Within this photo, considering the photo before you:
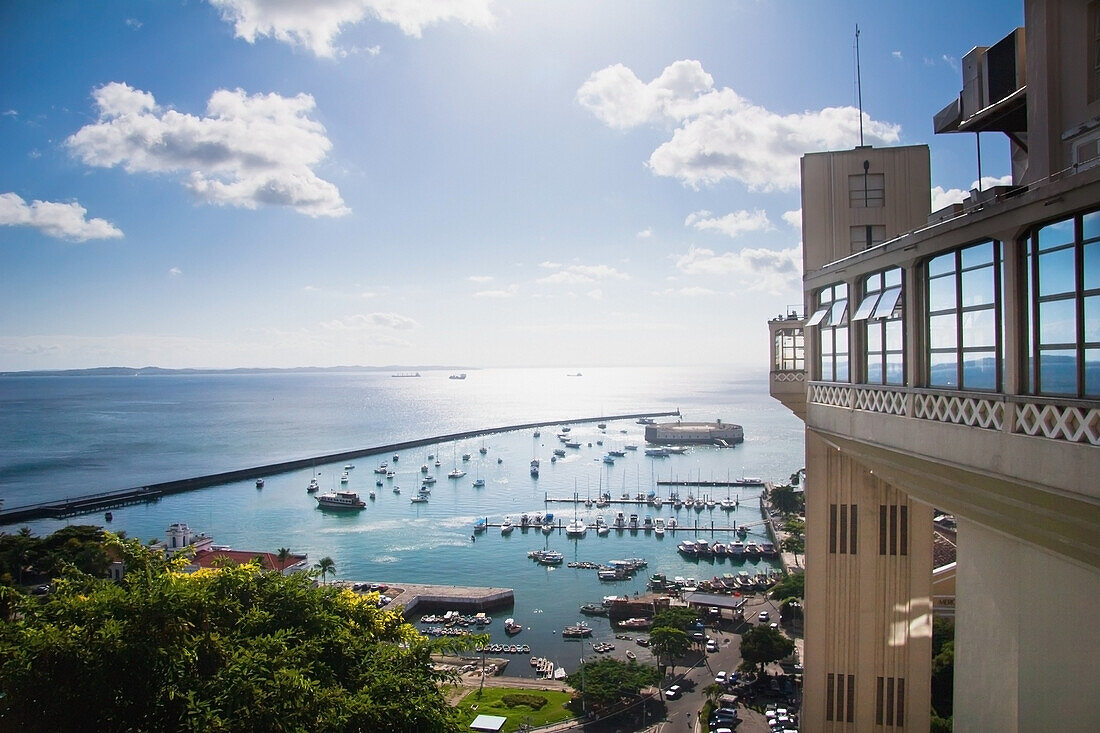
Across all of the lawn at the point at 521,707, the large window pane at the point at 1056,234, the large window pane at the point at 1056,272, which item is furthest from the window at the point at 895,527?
the lawn at the point at 521,707

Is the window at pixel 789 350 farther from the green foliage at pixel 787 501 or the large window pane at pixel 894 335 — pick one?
the green foliage at pixel 787 501

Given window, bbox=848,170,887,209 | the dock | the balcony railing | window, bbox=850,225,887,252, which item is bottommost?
the dock

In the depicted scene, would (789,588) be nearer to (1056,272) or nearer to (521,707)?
(521,707)

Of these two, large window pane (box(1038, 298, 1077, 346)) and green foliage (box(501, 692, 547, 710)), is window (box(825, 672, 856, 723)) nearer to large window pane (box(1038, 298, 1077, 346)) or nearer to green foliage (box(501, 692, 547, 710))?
large window pane (box(1038, 298, 1077, 346))

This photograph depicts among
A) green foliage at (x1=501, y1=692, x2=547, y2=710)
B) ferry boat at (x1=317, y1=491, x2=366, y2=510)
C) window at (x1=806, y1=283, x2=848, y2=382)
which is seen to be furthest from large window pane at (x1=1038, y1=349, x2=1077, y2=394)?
ferry boat at (x1=317, y1=491, x2=366, y2=510)

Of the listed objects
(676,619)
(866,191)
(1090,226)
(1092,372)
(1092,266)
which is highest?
(866,191)

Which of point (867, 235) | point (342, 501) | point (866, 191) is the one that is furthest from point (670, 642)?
point (342, 501)

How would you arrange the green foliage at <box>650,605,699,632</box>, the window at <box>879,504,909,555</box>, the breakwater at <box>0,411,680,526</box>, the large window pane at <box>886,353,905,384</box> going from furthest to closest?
the breakwater at <box>0,411,680,526</box>, the green foliage at <box>650,605,699,632</box>, the window at <box>879,504,909,555</box>, the large window pane at <box>886,353,905,384</box>

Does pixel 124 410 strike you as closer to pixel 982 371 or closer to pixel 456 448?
pixel 456 448
